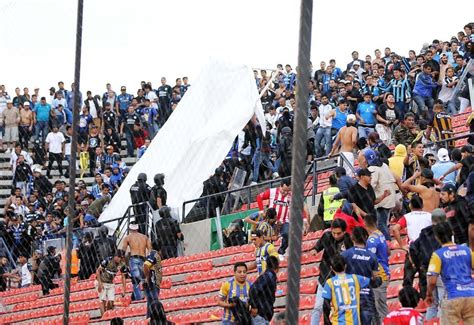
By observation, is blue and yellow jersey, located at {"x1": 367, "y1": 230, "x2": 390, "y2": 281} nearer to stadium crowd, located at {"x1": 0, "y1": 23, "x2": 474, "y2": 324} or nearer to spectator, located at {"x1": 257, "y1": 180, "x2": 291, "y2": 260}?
stadium crowd, located at {"x1": 0, "y1": 23, "x2": 474, "y2": 324}

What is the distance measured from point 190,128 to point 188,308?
732cm

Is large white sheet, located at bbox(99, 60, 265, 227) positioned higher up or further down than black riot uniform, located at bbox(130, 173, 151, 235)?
higher up

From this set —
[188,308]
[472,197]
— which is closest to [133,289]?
[188,308]

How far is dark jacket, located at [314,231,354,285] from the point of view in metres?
12.9

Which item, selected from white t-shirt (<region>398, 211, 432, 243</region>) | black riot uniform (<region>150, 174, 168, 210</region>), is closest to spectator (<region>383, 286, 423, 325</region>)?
white t-shirt (<region>398, 211, 432, 243</region>)

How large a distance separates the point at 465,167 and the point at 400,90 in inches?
307

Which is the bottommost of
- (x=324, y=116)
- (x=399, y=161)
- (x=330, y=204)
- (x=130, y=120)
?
(x=330, y=204)

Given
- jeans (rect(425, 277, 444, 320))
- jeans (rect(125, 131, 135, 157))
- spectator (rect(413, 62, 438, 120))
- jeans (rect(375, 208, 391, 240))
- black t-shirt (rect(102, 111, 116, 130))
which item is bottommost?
jeans (rect(425, 277, 444, 320))

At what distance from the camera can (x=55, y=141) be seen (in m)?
30.3

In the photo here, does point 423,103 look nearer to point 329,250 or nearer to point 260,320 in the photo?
point 260,320

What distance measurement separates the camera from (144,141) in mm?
30281

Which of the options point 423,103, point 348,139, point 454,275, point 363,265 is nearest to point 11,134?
point 423,103

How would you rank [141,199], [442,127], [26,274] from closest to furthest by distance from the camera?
[442,127] < [141,199] < [26,274]

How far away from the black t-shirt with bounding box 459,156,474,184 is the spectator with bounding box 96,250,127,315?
21.0 feet
